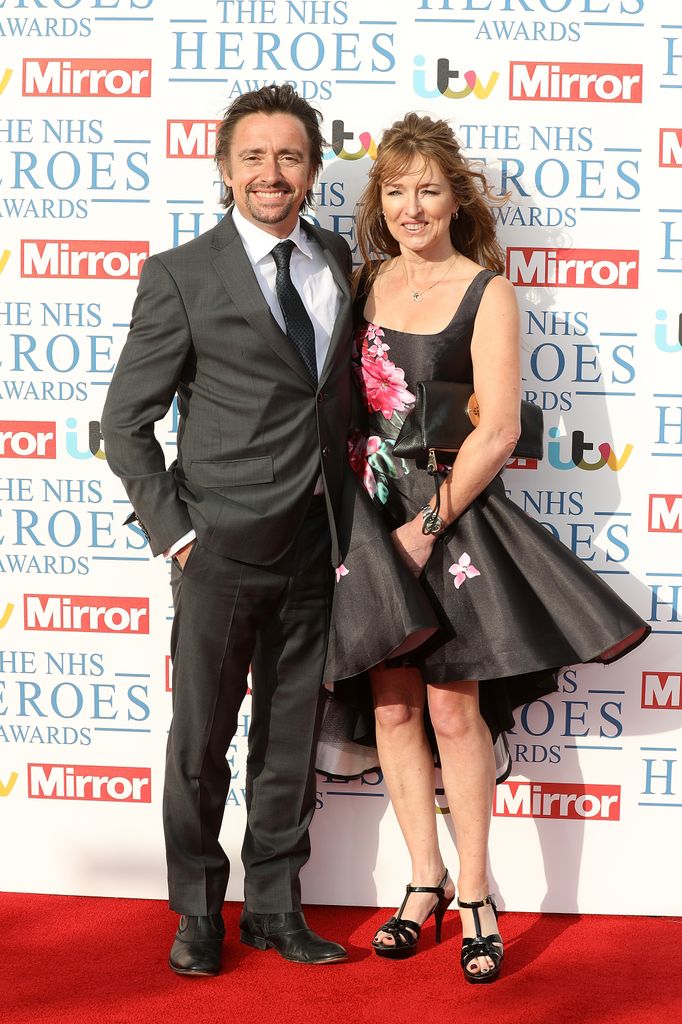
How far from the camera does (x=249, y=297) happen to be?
7.91 feet

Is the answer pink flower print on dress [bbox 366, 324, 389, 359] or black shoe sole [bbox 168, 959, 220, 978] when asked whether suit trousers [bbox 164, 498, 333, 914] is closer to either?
black shoe sole [bbox 168, 959, 220, 978]

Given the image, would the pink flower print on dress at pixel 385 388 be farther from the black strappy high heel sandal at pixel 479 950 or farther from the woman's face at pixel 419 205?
the black strappy high heel sandal at pixel 479 950

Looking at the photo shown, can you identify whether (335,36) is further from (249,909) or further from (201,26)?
(249,909)

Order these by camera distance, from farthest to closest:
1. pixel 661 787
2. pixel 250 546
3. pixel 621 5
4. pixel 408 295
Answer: pixel 661 787 → pixel 621 5 → pixel 408 295 → pixel 250 546

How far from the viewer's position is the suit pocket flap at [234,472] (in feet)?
8.01

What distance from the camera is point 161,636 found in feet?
10.1

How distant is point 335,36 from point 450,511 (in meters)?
1.35

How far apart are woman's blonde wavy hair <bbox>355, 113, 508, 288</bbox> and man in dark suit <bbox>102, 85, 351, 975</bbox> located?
0.44 ft

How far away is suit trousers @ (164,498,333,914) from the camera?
8.30 ft

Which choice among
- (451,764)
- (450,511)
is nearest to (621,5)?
(450,511)

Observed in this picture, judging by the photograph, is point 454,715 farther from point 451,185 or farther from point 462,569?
point 451,185

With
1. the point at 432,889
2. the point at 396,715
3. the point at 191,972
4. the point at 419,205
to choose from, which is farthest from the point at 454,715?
the point at 419,205

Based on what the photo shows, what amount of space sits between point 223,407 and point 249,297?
0.26 m

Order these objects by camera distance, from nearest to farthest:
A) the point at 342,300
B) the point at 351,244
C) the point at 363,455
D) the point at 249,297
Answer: the point at 249,297 → the point at 342,300 → the point at 363,455 → the point at 351,244
